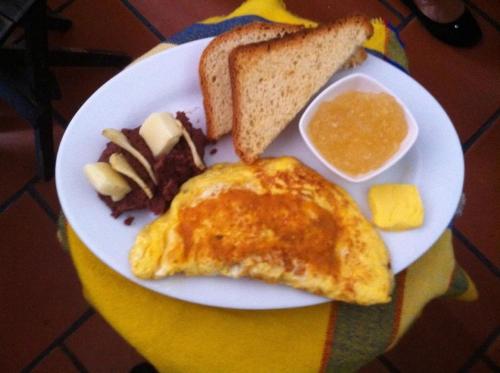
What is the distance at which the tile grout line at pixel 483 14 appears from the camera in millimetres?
2099

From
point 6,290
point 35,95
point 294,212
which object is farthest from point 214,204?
point 6,290

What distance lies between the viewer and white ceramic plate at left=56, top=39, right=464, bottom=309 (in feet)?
3.55

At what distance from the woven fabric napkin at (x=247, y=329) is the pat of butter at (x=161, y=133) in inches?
11.6

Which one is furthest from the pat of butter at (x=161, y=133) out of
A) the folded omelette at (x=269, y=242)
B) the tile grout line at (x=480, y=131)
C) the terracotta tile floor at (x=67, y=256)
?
the tile grout line at (x=480, y=131)

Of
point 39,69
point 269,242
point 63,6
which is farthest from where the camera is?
point 63,6

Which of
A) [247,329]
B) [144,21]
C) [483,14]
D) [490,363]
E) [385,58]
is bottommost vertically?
[490,363]

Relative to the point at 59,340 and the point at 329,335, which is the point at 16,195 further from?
the point at 329,335

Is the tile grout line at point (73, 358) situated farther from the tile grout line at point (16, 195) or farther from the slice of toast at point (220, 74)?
the slice of toast at point (220, 74)

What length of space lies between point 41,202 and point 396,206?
4.19 ft

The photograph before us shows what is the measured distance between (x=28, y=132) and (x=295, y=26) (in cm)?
113

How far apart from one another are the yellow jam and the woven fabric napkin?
0.90 ft

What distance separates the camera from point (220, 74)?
126cm

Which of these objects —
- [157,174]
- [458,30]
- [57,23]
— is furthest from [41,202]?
[458,30]

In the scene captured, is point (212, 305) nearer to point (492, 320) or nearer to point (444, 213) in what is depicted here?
point (444, 213)
